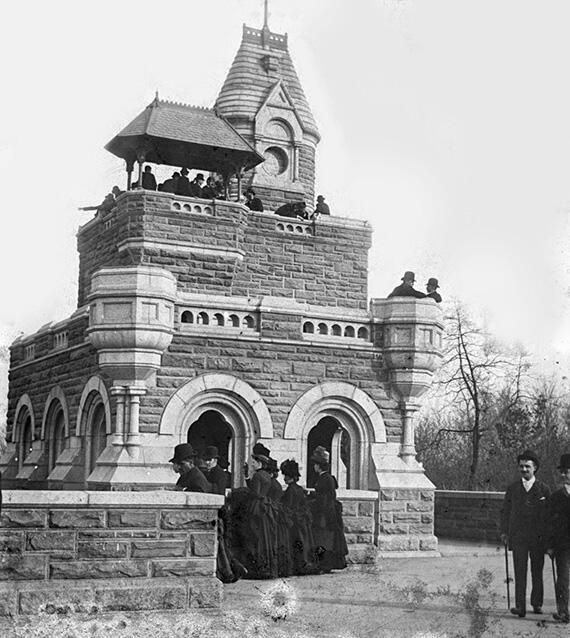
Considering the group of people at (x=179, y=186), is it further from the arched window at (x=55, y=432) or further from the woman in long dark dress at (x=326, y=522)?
the woman in long dark dress at (x=326, y=522)

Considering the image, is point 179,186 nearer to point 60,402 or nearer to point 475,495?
point 60,402

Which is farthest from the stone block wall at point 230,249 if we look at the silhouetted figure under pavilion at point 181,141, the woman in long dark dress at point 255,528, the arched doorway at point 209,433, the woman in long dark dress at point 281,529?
the woman in long dark dress at point 255,528

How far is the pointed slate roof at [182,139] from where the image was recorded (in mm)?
20969

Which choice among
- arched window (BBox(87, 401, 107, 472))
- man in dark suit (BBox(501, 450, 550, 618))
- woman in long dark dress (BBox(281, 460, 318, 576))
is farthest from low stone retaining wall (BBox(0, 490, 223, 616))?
arched window (BBox(87, 401, 107, 472))

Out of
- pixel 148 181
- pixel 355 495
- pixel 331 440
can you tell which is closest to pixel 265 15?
pixel 148 181

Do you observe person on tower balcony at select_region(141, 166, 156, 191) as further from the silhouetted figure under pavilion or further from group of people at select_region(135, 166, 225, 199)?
the silhouetted figure under pavilion

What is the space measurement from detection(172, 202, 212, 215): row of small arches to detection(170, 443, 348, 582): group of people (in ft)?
25.4

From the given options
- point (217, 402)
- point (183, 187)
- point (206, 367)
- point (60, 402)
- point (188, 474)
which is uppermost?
point (183, 187)

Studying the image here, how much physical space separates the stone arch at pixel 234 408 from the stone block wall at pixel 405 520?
2248 mm

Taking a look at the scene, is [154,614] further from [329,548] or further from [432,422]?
[432,422]

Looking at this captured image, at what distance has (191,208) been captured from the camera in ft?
65.8

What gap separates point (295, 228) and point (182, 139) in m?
3.18

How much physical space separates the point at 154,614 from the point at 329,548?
5.25m

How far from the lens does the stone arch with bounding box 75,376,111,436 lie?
590 inches
